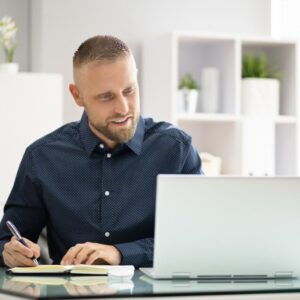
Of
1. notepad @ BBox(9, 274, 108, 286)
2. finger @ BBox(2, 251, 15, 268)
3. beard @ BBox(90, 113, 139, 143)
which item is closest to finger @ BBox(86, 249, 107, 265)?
notepad @ BBox(9, 274, 108, 286)

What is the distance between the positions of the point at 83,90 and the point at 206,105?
2.54 metres

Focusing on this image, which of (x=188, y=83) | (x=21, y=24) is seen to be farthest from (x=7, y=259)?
(x=21, y=24)

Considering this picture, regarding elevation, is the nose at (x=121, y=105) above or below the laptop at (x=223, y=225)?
above

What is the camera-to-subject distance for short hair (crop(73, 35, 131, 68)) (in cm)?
255

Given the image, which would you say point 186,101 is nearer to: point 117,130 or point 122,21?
point 122,21

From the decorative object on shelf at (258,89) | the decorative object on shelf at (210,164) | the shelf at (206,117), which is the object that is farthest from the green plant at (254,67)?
the decorative object on shelf at (210,164)

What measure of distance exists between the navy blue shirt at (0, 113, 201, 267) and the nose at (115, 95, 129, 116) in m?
0.16

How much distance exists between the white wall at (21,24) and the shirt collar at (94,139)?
98.3 inches

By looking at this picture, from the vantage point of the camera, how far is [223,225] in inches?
83.0

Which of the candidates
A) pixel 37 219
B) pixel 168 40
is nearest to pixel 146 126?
pixel 37 219

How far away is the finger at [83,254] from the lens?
7.59 ft

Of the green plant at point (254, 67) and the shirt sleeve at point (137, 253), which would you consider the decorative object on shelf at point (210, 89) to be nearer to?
the green plant at point (254, 67)

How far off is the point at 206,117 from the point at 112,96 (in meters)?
2.49

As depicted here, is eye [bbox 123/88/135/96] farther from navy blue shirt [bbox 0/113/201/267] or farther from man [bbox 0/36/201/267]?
navy blue shirt [bbox 0/113/201/267]
